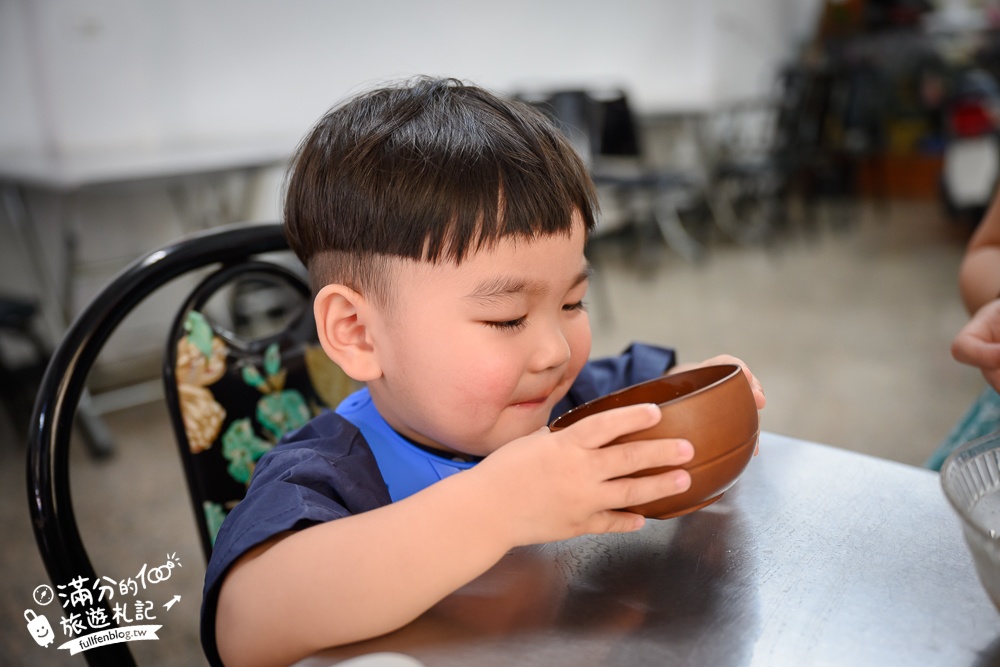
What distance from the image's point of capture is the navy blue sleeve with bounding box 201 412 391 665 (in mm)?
475

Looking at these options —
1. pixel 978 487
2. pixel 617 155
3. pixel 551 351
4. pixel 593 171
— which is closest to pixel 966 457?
pixel 978 487

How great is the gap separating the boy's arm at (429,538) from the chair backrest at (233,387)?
12.3 inches

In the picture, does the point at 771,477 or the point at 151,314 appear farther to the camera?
the point at 151,314

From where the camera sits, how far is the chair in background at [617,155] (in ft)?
11.5

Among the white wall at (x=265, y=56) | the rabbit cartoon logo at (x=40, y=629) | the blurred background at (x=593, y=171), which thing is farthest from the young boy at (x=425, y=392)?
the white wall at (x=265, y=56)

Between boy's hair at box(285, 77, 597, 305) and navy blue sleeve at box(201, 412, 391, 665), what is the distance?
0.39ft

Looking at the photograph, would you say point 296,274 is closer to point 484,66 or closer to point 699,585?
point 699,585

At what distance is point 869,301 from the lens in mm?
3449

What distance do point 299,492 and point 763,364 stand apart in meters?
→ 2.46

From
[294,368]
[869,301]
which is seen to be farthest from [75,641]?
[869,301]

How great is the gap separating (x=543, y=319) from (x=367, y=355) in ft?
0.47

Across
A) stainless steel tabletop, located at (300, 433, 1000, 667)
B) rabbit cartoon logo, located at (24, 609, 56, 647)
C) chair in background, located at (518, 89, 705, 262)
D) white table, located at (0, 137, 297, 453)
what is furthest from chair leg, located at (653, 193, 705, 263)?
stainless steel tabletop, located at (300, 433, 1000, 667)

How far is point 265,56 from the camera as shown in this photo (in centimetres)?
327

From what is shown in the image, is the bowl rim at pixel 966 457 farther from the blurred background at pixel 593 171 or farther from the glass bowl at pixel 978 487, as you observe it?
the blurred background at pixel 593 171
